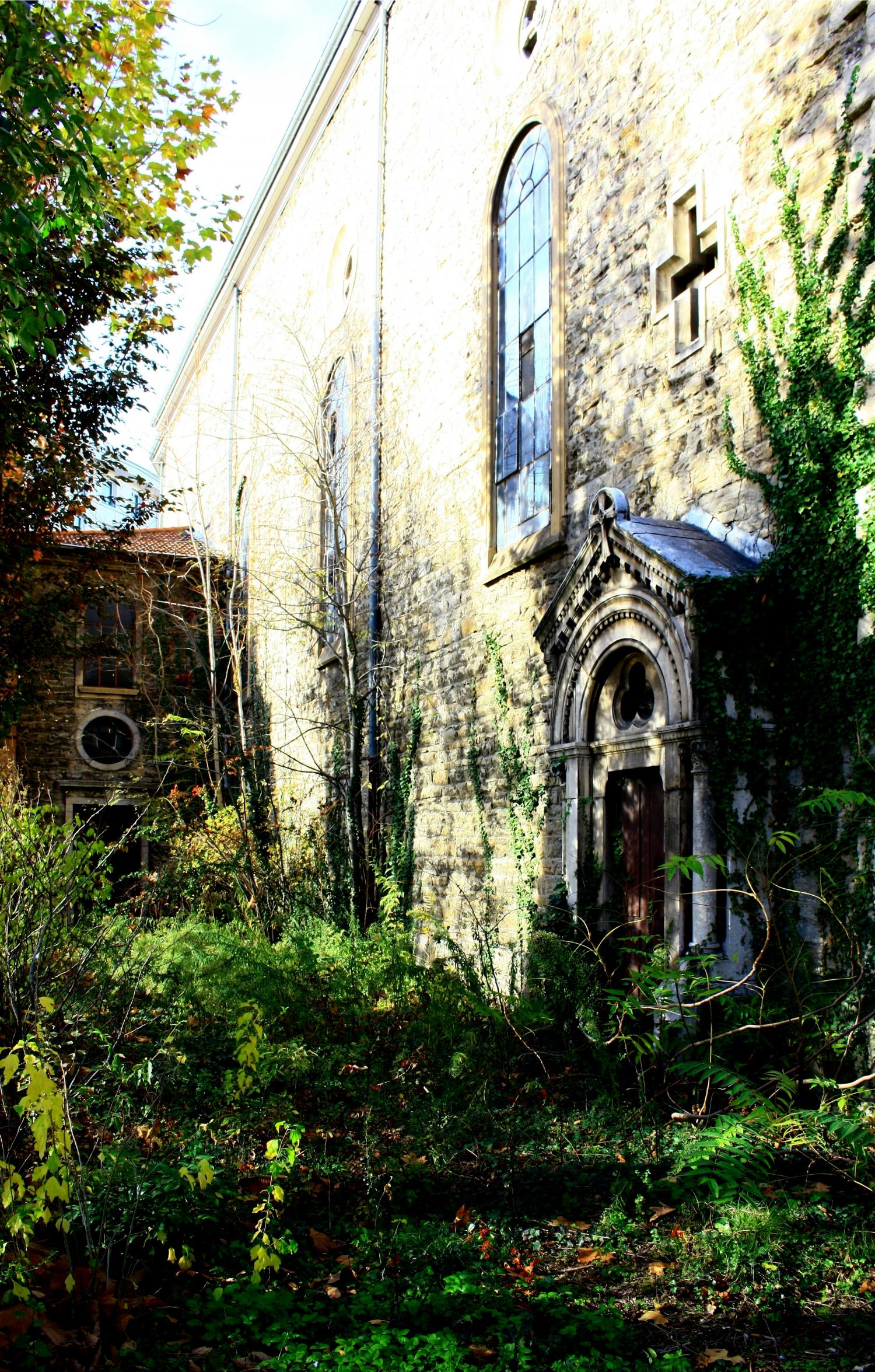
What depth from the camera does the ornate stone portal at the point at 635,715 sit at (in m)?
5.61

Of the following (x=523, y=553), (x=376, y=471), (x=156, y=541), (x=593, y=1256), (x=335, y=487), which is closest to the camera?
(x=593, y=1256)

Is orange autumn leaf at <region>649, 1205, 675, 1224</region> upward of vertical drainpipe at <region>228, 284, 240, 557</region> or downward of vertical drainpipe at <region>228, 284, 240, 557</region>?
downward

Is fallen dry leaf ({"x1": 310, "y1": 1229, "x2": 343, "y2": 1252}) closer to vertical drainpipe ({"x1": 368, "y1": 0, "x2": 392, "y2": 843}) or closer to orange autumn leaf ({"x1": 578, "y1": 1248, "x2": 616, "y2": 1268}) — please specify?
orange autumn leaf ({"x1": 578, "y1": 1248, "x2": 616, "y2": 1268})

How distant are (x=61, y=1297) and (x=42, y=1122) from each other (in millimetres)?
805

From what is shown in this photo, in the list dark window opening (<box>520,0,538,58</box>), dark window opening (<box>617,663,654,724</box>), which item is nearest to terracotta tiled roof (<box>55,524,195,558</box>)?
dark window opening (<box>520,0,538,58</box>)

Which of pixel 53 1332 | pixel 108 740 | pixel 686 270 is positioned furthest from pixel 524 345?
pixel 108 740

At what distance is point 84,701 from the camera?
1809 centimetres

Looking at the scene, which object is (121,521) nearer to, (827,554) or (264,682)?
(264,682)

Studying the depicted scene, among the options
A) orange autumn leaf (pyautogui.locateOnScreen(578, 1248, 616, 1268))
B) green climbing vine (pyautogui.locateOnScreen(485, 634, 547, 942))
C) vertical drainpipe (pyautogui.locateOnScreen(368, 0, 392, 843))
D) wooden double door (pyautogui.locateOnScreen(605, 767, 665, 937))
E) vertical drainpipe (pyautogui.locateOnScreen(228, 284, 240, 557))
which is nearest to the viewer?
orange autumn leaf (pyautogui.locateOnScreen(578, 1248, 616, 1268))

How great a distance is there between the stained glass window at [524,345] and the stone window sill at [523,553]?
121mm

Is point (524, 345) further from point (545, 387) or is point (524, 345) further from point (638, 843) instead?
point (638, 843)

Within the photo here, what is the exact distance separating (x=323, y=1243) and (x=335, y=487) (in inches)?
356

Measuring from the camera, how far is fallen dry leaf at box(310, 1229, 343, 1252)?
3.82m

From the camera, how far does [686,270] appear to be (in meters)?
6.52
